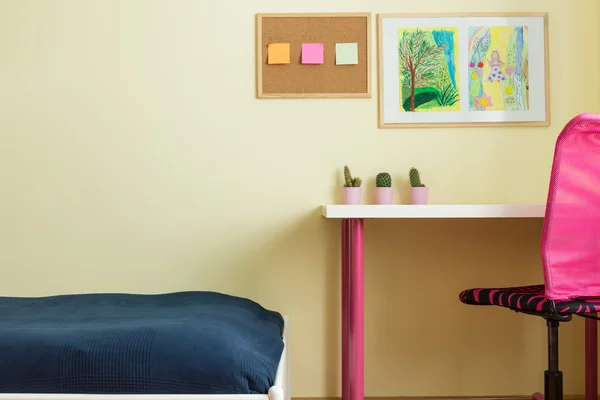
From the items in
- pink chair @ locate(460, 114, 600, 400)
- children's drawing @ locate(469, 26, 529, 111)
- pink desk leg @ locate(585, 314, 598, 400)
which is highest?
children's drawing @ locate(469, 26, 529, 111)

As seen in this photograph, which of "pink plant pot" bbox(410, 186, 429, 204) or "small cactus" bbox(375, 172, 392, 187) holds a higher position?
"small cactus" bbox(375, 172, 392, 187)

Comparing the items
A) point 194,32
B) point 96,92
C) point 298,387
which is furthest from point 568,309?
point 96,92

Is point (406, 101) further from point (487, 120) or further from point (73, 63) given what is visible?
point (73, 63)

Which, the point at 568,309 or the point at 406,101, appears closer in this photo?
the point at 568,309

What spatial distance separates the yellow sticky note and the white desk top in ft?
2.51

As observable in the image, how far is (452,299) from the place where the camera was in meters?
2.78

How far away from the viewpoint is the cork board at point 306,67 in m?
2.75

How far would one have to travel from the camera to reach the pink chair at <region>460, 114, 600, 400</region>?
6.40 feet

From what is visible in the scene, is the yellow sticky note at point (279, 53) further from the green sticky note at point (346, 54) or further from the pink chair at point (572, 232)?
the pink chair at point (572, 232)

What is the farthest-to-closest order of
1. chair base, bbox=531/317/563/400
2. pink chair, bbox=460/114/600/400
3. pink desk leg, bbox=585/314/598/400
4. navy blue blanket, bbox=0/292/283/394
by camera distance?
pink desk leg, bbox=585/314/598/400 → chair base, bbox=531/317/563/400 → pink chair, bbox=460/114/600/400 → navy blue blanket, bbox=0/292/283/394

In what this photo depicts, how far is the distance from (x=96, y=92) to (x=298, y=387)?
4.65 feet

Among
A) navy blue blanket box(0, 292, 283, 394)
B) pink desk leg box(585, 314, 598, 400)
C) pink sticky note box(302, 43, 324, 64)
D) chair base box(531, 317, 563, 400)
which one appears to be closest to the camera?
navy blue blanket box(0, 292, 283, 394)

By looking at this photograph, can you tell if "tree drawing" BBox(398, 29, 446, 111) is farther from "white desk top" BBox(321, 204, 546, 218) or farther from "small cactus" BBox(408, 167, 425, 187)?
"white desk top" BBox(321, 204, 546, 218)

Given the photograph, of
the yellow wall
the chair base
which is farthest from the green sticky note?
the chair base
